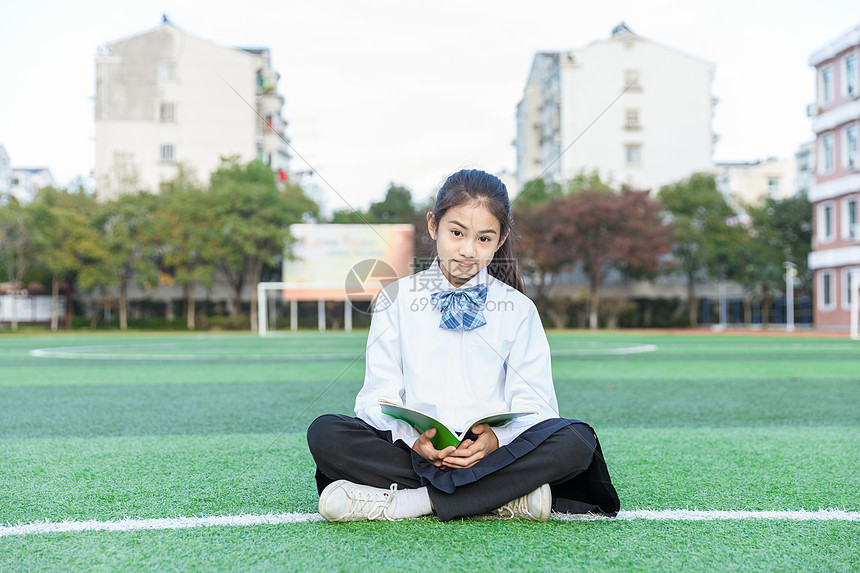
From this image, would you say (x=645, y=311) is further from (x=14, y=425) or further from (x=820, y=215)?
(x=14, y=425)

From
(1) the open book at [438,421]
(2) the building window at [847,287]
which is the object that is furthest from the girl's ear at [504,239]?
(2) the building window at [847,287]

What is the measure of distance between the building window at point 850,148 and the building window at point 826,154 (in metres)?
0.74

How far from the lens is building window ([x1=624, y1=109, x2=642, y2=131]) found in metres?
33.6

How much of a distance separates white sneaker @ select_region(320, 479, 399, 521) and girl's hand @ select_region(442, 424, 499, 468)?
0.71 feet

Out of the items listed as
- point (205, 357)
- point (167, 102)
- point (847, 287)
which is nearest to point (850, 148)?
point (847, 287)

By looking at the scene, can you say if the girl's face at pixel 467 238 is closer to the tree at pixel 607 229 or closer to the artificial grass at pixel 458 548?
the artificial grass at pixel 458 548

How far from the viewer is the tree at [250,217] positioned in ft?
79.9

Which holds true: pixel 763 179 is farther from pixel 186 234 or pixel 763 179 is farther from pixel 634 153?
pixel 186 234

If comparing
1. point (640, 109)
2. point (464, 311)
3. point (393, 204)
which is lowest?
point (464, 311)

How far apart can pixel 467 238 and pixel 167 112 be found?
32427 millimetres

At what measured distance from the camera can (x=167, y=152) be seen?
32.2 m

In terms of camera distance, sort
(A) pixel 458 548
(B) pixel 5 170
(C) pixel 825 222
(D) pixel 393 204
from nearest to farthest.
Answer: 1. (A) pixel 458 548
2. (C) pixel 825 222
3. (D) pixel 393 204
4. (B) pixel 5 170

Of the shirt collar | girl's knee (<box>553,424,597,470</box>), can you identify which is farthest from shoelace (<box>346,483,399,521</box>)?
the shirt collar

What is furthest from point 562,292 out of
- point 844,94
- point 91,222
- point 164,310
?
point 91,222
